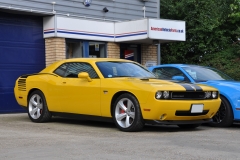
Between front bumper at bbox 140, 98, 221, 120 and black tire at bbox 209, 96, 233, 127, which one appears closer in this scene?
front bumper at bbox 140, 98, 221, 120

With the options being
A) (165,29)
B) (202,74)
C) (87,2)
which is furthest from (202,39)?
(202,74)

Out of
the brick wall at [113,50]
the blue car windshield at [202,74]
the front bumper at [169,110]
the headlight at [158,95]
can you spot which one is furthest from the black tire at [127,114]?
the brick wall at [113,50]

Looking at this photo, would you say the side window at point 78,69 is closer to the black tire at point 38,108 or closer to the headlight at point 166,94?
the black tire at point 38,108

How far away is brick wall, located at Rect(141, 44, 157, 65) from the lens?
712 inches

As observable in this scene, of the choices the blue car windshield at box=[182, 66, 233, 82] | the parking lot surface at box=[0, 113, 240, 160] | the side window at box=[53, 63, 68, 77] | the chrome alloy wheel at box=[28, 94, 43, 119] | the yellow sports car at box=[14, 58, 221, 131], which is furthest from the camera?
the blue car windshield at box=[182, 66, 233, 82]

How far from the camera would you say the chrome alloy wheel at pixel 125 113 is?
9266 mm

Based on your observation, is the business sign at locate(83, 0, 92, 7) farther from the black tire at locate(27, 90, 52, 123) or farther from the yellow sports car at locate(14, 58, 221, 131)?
the black tire at locate(27, 90, 52, 123)

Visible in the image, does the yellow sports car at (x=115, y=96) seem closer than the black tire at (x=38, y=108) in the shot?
Yes

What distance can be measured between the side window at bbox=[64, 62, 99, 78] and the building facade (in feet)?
12.1

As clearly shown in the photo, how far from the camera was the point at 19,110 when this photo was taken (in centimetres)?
1432

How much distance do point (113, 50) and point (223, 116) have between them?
6974mm

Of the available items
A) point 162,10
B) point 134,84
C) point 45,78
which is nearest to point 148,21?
point 45,78

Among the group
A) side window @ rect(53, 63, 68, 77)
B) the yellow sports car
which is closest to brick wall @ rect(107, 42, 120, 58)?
the yellow sports car

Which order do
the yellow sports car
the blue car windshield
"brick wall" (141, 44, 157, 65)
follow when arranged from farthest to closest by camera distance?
1. "brick wall" (141, 44, 157, 65)
2. the blue car windshield
3. the yellow sports car
